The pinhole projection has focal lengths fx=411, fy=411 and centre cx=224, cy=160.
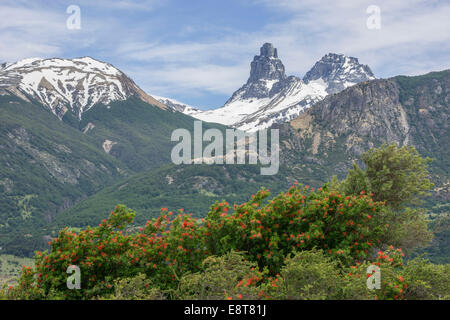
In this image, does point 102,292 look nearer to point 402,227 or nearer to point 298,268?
point 298,268

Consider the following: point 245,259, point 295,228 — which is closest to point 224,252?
point 245,259

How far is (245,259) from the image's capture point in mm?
24750

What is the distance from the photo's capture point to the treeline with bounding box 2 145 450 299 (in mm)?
19641

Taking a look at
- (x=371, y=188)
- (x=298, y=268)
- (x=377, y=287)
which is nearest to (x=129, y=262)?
(x=298, y=268)

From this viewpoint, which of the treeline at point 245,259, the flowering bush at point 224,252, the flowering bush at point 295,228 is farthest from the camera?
the flowering bush at point 295,228

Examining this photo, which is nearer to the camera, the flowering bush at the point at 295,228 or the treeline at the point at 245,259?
the treeline at the point at 245,259

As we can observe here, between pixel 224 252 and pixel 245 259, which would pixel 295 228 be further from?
pixel 224 252

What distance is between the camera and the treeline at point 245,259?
19.6 meters

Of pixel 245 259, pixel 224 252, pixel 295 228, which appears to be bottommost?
pixel 245 259

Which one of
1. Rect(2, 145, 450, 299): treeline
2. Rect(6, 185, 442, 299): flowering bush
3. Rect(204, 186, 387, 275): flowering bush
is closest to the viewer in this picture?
Rect(2, 145, 450, 299): treeline

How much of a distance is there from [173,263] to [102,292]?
453cm

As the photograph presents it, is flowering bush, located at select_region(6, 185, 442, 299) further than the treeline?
Yes

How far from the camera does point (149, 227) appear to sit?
94.6 ft

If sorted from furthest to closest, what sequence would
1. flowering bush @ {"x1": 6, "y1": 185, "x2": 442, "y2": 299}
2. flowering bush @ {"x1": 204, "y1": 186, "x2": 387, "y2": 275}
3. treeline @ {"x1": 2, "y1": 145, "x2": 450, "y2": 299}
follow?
1. flowering bush @ {"x1": 204, "y1": 186, "x2": 387, "y2": 275}
2. flowering bush @ {"x1": 6, "y1": 185, "x2": 442, "y2": 299}
3. treeline @ {"x1": 2, "y1": 145, "x2": 450, "y2": 299}
